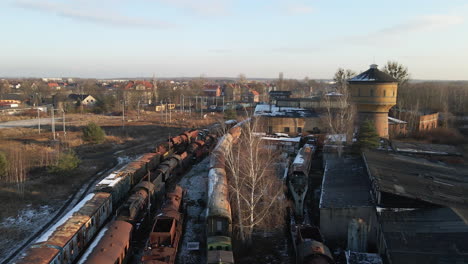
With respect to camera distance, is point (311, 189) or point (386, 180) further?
point (311, 189)

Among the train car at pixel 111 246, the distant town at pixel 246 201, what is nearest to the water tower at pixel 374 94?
the distant town at pixel 246 201

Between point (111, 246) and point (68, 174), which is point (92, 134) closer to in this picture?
point (68, 174)

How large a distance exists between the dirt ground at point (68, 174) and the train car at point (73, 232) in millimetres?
3432

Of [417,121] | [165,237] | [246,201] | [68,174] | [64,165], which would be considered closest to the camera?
[165,237]

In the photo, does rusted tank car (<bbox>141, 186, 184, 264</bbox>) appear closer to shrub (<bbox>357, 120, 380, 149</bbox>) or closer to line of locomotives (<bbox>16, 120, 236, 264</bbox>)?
line of locomotives (<bbox>16, 120, 236, 264</bbox>)

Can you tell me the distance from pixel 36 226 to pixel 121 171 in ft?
20.9

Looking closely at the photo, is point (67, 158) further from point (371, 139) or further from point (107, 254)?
point (371, 139)

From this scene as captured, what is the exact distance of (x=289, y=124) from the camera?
43156mm

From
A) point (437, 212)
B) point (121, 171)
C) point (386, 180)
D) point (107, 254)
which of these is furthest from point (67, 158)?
point (437, 212)

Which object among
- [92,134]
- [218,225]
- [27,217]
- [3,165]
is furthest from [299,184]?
[92,134]

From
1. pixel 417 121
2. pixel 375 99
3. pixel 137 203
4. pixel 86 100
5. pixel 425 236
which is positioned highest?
pixel 375 99

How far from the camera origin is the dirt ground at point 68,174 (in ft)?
62.4

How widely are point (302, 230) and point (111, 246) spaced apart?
341 inches

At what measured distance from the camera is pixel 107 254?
12492 mm
